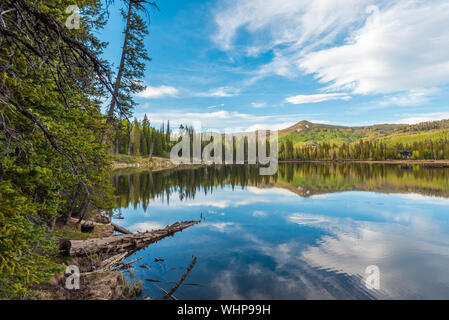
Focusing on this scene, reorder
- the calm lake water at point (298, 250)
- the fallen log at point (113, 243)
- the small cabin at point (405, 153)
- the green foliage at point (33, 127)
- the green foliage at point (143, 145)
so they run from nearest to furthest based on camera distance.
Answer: the green foliage at point (33, 127), the calm lake water at point (298, 250), the fallen log at point (113, 243), the green foliage at point (143, 145), the small cabin at point (405, 153)

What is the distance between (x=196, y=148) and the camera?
157750 mm

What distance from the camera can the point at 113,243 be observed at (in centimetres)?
1276

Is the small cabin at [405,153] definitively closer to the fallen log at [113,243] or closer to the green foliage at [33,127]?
the fallen log at [113,243]

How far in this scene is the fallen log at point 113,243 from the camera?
10.9 metres

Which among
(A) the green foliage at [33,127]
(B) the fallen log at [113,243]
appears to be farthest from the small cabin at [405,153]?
(A) the green foliage at [33,127]

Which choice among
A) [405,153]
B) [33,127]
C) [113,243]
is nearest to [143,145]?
[113,243]

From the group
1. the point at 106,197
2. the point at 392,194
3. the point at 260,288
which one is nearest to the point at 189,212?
the point at 106,197

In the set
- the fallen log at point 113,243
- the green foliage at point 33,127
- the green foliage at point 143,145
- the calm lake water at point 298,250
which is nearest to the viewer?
the green foliage at point 33,127

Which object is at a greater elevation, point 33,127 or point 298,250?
point 33,127

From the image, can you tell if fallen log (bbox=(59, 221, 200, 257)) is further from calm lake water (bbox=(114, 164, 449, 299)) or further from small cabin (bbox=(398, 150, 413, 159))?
small cabin (bbox=(398, 150, 413, 159))

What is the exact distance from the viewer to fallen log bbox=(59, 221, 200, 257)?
35.6 ft

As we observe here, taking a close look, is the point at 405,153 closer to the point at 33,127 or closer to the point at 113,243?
the point at 113,243
